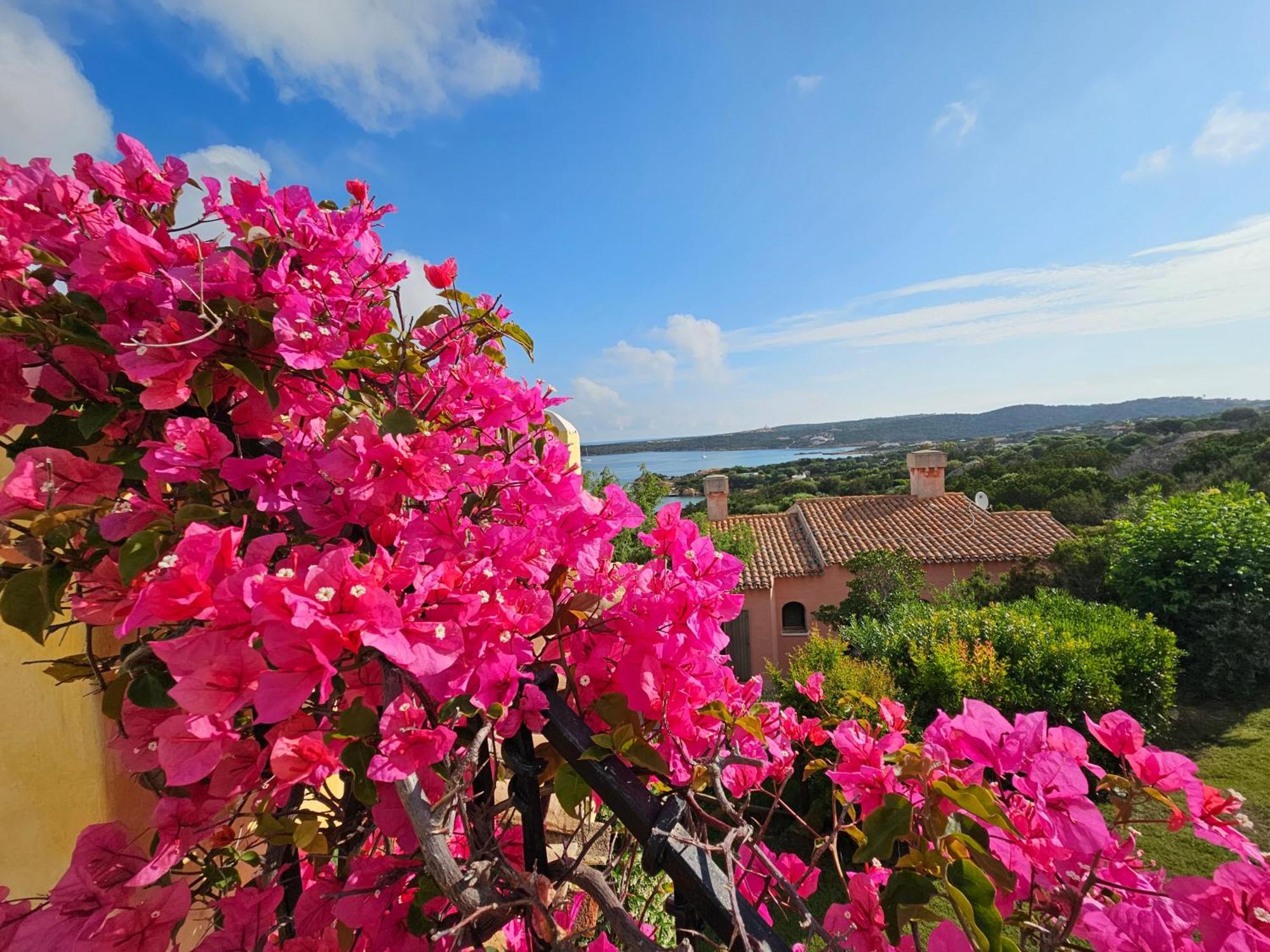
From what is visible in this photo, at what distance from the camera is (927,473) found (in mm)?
15266

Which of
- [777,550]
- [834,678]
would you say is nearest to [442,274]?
[834,678]

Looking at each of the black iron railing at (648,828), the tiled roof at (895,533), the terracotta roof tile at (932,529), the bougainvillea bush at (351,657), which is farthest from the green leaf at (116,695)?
the terracotta roof tile at (932,529)

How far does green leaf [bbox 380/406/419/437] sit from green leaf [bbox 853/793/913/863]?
774 millimetres

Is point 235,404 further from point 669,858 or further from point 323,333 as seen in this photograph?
point 669,858

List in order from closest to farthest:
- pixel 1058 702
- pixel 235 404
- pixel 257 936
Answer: pixel 257 936 → pixel 235 404 → pixel 1058 702

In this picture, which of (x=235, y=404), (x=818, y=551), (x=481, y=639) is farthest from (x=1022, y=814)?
(x=818, y=551)

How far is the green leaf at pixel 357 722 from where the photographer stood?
71cm

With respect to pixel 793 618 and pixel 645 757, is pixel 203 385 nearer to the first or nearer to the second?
pixel 645 757

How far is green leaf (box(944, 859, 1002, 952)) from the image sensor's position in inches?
23.9

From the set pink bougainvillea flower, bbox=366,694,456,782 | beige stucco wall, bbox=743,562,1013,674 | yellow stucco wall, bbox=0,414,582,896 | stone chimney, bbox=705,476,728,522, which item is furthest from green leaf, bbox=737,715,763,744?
stone chimney, bbox=705,476,728,522

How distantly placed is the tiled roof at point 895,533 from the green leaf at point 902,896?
10.9m

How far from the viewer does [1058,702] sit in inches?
221

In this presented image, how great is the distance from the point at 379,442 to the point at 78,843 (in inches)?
24.4

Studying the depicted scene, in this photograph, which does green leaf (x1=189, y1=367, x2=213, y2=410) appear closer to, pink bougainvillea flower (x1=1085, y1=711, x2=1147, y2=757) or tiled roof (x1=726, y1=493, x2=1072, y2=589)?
pink bougainvillea flower (x1=1085, y1=711, x2=1147, y2=757)
